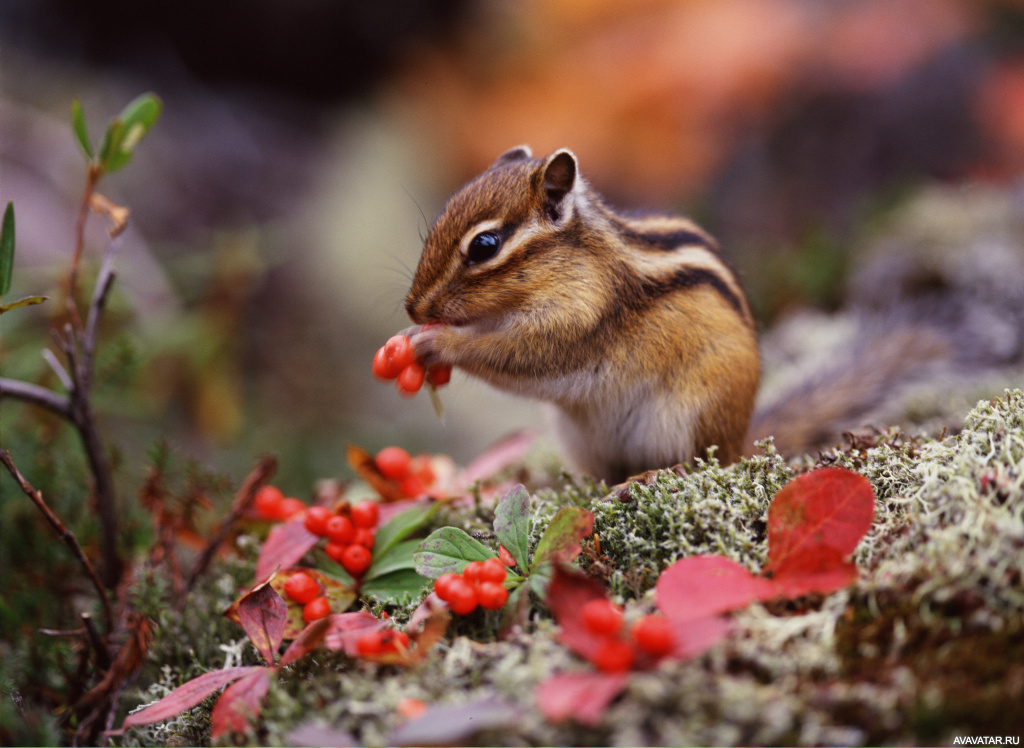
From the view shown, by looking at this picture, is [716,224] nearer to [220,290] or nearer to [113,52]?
[220,290]

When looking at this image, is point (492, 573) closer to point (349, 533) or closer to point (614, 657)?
point (614, 657)

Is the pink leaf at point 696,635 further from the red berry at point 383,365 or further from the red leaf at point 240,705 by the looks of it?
the red berry at point 383,365

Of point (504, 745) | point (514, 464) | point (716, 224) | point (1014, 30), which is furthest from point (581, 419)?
point (1014, 30)

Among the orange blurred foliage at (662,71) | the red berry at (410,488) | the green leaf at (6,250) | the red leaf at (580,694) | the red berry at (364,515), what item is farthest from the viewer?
the orange blurred foliage at (662,71)

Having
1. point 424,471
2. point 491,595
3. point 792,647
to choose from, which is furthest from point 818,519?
point 424,471

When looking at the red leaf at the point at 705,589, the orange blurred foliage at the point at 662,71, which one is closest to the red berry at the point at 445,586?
the red leaf at the point at 705,589
